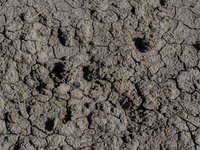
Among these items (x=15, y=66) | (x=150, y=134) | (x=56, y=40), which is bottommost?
(x=150, y=134)

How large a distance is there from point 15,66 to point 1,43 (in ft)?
1.27

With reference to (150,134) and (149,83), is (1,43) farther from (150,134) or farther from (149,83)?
(150,134)

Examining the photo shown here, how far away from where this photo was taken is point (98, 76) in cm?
326

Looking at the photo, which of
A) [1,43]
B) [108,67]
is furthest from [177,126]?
[1,43]

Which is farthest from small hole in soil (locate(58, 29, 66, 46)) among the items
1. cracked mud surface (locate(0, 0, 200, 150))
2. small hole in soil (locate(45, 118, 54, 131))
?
small hole in soil (locate(45, 118, 54, 131))

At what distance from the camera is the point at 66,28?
11.5ft

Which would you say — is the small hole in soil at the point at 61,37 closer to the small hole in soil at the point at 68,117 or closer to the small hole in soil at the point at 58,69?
the small hole in soil at the point at 58,69

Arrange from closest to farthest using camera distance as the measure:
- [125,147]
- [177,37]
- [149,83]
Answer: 1. [125,147]
2. [149,83]
3. [177,37]

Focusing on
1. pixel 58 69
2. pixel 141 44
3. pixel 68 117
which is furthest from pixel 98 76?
pixel 141 44

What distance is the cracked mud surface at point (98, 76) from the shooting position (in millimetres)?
3143

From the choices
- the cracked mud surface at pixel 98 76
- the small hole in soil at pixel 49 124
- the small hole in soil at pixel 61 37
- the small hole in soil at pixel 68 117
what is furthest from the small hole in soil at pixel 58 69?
the small hole in soil at pixel 49 124

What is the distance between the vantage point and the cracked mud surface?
3143 millimetres

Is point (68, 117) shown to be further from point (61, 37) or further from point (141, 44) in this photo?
point (141, 44)

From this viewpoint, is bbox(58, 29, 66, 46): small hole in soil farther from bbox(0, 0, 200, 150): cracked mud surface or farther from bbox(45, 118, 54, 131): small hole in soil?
bbox(45, 118, 54, 131): small hole in soil
